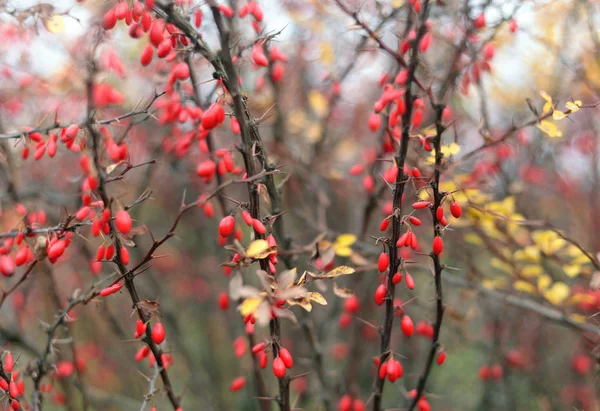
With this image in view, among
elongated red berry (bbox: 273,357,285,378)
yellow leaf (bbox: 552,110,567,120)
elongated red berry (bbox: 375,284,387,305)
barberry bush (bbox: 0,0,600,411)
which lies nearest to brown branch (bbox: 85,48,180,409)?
barberry bush (bbox: 0,0,600,411)

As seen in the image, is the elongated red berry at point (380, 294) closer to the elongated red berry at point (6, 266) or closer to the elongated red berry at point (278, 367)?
the elongated red berry at point (278, 367)

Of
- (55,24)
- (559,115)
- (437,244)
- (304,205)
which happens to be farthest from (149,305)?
(304,205)

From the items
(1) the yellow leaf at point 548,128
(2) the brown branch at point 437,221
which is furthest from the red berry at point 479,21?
(2) the brown branch at point 437,221

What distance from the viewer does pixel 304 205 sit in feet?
12.3

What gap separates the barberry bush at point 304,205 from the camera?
183 centimetres

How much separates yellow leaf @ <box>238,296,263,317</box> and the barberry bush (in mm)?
11

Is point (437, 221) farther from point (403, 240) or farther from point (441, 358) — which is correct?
point (441, 358)

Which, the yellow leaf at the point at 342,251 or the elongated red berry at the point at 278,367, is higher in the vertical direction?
the yellow leaf at the point at 342,251

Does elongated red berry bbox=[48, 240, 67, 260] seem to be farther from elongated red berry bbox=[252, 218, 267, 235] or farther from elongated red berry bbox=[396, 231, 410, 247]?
elongated red berry bbox=[396, 231, 410, 247]

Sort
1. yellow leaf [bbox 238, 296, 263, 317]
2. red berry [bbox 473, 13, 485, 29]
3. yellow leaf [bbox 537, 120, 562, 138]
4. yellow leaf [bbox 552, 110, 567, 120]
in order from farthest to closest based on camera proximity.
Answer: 1. red berry [bbox 473, 13, 485, 29]
2. yellow leaf [bbox 537, 120, 562, 138]
3. yellow leaf [bbox 552, 110, 567, 120]
4. yellow leaf [bbox 238, 296, 263, 317]

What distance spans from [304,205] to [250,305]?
2.38 m

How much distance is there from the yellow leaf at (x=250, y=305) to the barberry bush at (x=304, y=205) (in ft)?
0.04

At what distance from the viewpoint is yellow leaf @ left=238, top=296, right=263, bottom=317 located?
1.36 meters

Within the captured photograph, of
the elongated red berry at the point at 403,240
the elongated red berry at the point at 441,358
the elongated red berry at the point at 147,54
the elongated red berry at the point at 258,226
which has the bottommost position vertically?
the elongated red berry at the point at 441,358
